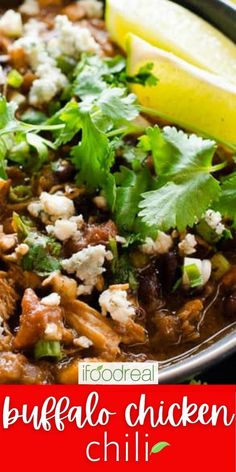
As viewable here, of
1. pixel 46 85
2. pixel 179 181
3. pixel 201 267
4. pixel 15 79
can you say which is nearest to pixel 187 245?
pixel 201 267

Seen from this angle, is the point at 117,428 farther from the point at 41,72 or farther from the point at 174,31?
the point at 174,31

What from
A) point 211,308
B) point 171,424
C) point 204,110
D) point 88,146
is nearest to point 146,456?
point 171,424

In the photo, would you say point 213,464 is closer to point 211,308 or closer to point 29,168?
point 211,308

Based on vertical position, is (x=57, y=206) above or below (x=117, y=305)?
above

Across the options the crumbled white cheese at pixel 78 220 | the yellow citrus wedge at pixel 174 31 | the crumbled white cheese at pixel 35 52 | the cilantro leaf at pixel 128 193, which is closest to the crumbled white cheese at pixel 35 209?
the crumbled white cheese at pixel 78 220

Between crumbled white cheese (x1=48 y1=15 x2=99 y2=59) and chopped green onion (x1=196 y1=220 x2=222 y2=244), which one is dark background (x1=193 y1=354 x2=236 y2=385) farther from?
crumbled white cheese (x1=48 y1=15 x2=99 y2=59)

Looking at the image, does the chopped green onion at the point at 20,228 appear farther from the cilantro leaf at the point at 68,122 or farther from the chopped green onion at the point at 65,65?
the chopped green onion at the point at 65,65
